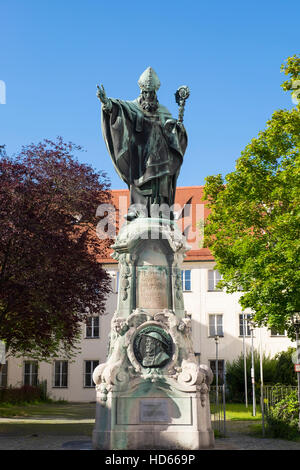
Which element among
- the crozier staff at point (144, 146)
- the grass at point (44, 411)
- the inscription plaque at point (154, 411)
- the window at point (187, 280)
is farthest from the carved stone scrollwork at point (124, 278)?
the window at point (187, 280)

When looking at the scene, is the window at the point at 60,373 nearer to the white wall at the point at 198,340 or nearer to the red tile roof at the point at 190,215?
the white wall at the point at 198,340

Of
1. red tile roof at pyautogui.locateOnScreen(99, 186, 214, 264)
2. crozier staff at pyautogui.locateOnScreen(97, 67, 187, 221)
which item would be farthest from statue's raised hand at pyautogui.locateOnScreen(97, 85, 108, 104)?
red tile roof at pyautogui.locateOnScreen(99, 186, 214, 264)

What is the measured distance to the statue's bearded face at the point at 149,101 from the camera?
11.4 m

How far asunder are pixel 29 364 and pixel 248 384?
15265 millimetres

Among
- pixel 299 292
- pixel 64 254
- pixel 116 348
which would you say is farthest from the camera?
pixel 64 254

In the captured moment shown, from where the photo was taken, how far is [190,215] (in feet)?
127

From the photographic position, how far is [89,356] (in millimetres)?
39000

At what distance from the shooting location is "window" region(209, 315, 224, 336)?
125 ft

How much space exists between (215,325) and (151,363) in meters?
29.0

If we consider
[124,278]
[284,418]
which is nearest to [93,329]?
[284,418]

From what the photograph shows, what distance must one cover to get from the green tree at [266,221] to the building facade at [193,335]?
15.6m

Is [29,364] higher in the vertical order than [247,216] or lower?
lower
